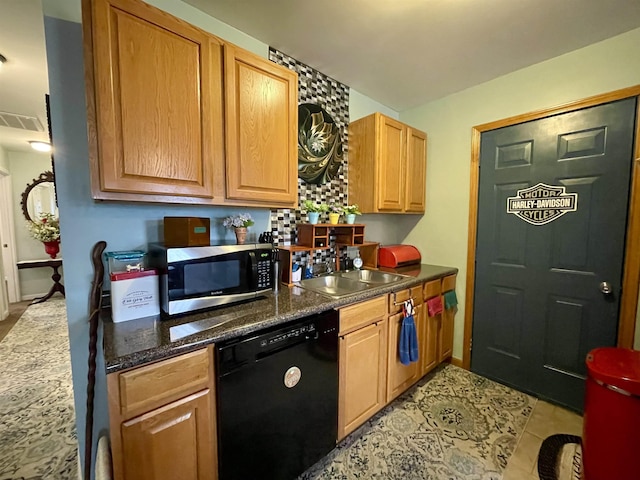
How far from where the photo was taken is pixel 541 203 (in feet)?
6.56

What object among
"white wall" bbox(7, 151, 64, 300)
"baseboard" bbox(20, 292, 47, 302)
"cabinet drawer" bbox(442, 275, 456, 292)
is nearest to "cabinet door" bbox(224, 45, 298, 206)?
"cabinet drawer" bbox(442, 275, 456, 292)

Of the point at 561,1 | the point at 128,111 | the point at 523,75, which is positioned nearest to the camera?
the point at 128,111

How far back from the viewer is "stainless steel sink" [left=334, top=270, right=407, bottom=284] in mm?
2194

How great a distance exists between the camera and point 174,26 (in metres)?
1.19

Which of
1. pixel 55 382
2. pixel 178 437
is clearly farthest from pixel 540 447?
pixel 55 382

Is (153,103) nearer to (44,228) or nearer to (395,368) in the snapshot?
(395,368)

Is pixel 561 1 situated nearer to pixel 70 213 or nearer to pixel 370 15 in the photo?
pixel 370 15

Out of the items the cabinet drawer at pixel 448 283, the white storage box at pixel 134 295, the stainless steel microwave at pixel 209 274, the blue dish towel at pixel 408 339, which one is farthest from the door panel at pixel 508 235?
the white storage box at pixel 134 295

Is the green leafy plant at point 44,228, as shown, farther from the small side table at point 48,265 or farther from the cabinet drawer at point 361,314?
the cabinet drawer at point 361,314

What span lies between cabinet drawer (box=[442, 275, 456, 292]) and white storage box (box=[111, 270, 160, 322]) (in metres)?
2.20

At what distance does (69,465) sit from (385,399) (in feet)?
6.34

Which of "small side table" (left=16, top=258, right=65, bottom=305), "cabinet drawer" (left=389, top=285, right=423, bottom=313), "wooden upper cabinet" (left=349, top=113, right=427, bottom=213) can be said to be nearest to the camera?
"cabinet drawer" (left=389, top=285, right=423, bottom=313)

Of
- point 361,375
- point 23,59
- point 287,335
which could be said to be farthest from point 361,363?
point 23,59

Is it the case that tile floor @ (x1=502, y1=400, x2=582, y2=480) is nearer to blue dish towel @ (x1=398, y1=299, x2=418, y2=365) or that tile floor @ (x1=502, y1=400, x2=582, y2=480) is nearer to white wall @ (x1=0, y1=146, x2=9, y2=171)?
blue dish towel @ (x1=398, y1=299, x2=418, y2=365)
